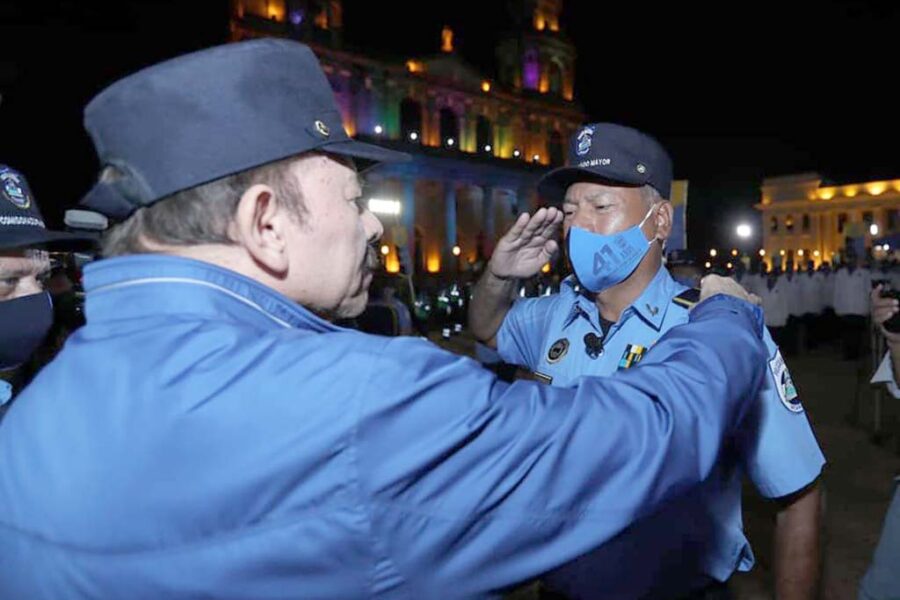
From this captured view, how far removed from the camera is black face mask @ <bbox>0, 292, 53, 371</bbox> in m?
2.96

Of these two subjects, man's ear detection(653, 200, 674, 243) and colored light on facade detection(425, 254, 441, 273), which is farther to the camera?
colored light on facade detection(425, 254, 441, 273)

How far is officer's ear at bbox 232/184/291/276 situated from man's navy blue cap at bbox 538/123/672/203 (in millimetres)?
1742

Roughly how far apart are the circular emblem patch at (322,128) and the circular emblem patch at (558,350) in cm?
178

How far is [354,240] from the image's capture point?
1.46 meters

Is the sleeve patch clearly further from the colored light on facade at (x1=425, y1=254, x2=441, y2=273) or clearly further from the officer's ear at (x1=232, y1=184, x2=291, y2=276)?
the colored light on facade at (x1=425, y1=254, x2=441, y2=273)

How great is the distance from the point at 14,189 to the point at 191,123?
2.53 metres

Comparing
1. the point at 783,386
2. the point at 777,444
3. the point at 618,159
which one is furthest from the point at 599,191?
the point at 777,444

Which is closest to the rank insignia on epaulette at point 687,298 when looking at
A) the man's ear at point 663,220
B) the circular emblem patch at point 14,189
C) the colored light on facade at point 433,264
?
the man's ear at point 663,220

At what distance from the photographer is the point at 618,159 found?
275 cm

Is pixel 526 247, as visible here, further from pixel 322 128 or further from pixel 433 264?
pixel 433 264

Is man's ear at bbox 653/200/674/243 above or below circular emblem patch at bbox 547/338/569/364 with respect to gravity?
above

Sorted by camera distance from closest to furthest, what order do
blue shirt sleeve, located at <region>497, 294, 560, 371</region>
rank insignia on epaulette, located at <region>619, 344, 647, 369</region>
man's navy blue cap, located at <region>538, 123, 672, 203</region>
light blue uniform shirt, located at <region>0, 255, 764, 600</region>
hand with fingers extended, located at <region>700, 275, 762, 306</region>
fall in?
light blue uniform shirt, located at <region>0, 255, 764, 600</region> → hand with fingers extended, located at <region>700, 275, 762, 306</region> → rank insignia on epaulette, located at <region>619, 344, 647, 369</region> → man's navy blue cap, located at <region>538, 123, 672, 203</region> → blue shirt sleeve, located at <region>497, 294, 560, 371</region>

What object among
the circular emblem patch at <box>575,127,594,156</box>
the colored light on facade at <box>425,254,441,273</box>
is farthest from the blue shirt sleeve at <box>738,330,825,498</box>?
the colored light on facade at <box>425,254,441,273</box>

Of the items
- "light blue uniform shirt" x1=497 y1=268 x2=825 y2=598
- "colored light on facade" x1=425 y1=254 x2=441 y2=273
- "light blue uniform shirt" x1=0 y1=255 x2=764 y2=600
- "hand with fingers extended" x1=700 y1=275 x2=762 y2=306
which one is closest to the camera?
"light blue uniform shirt" x1=0 y1=255 x2=764 y2=600
